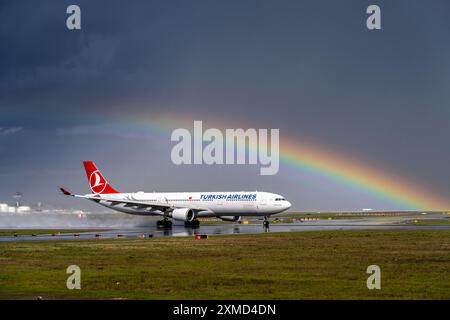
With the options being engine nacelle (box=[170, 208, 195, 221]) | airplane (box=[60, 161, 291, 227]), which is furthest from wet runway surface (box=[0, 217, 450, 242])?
airplane (box=[60, 161, 291, 227])

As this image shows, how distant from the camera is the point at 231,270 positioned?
31.1 metres

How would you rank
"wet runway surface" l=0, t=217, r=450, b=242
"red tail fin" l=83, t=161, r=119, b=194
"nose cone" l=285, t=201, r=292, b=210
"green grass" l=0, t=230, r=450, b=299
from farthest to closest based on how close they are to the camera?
"red tail fin" l=83, t=161, r=119, b=194 → "nose cone" l=285, t=201, r=292, b=210 → "wet runway surface" l=0, t=217, r=450, b=242 → "green grass" l=0, t=230, r=450, b=299

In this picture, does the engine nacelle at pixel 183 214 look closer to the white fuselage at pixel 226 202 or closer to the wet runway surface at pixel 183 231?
the white fuselage at pixel 226 202

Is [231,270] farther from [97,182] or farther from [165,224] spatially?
[97,182]

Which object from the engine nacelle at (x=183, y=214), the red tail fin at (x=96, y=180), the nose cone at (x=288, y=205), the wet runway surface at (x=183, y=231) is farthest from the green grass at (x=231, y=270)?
the red tail fin at (x=96, y=180)

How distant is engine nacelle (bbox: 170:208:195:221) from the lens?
90.6 metres

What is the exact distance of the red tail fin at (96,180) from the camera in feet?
385

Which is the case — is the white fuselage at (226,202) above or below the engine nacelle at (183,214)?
above

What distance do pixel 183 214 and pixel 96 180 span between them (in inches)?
1328

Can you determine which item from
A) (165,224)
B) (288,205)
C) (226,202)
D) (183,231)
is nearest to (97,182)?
(165,224)

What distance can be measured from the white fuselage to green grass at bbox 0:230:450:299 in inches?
1665

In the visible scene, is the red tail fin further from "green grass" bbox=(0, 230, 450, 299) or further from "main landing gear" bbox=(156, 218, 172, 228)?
"green grass" bbox=(0, 230, 450, 299)

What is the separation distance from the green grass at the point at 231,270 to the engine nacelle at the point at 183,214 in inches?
1619
